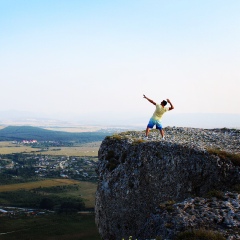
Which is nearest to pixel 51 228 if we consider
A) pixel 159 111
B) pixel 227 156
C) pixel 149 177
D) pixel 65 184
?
pixel 65 184

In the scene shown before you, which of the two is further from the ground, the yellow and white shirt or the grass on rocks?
the yellow and white shirt

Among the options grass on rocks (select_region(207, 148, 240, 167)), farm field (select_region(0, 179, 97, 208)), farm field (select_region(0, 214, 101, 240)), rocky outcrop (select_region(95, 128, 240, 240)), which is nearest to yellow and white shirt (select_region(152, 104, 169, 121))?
rocky outcrop (select_region(95, 128, 240, 240))

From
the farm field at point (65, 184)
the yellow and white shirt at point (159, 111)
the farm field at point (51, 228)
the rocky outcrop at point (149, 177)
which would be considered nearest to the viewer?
the rocky outcrop at point (149, 177)

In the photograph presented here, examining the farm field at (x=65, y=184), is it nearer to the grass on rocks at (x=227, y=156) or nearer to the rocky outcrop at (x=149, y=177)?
the rocky outcrop at (x=149, y=177)

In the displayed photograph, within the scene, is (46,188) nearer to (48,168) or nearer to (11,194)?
(11,194)

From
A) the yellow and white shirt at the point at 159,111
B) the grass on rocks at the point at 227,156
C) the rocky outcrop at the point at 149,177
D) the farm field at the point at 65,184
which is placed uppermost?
the yellow and white shirt at the point at 159,111

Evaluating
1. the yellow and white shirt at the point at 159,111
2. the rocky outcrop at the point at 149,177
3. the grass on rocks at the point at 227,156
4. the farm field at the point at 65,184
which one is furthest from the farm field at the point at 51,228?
the grass on rocks at the point at 227,156

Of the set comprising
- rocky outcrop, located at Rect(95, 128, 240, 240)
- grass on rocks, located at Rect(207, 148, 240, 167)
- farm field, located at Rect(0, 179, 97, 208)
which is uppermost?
grass on rocks, located at Rect(207, 148, 240, 167)

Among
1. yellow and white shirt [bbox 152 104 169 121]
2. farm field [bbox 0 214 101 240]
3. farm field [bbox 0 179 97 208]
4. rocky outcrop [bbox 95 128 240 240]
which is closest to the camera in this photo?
rocky outcrop [bbox 95 128 240 240]

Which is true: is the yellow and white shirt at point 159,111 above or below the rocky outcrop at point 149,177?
above

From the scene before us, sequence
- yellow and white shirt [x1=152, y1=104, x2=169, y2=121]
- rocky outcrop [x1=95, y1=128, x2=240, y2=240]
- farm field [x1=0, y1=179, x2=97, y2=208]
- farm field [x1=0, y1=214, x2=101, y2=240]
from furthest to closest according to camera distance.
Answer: farm field [x1=0, y1=179, x2=97, y2=208] → farm field [x1=0, y1=214, x2=101, y2=240] → yellow and white shirt [x1=152, y1=104, x2=169, y2=121] → rocky outcrop [x1=95, y1=128, x2=240, y2=240]

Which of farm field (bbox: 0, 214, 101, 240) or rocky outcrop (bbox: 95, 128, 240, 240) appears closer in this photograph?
rocky outcrop (bbox: 95, 128, 240, 240)

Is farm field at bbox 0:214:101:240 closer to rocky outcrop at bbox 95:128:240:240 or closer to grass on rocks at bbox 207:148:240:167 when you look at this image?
rocky outcrop at bbox 95:128:240:240

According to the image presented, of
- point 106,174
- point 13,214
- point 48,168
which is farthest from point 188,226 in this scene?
point 48,168
